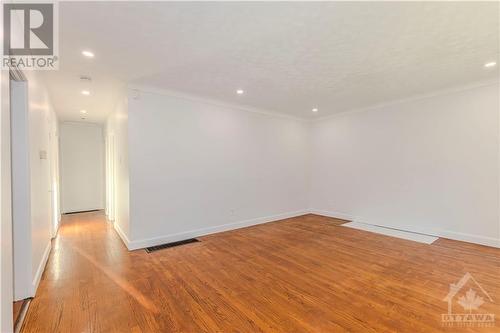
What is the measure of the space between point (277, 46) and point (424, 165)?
3.78 meters

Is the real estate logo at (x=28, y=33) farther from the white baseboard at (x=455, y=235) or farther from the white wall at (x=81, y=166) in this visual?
the white baseboard at (x=455, y=235)

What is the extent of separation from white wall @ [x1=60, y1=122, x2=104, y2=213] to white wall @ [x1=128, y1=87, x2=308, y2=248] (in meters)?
4.56

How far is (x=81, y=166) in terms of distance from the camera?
7074 millimetres

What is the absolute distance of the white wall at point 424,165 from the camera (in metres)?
3.83

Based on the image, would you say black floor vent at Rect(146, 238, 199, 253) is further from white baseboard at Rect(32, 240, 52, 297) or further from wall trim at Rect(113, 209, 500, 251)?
white baseboard at Rect(32, 240, 52, 297)

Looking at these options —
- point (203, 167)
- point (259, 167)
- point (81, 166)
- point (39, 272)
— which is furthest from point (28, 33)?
point (81, 166)

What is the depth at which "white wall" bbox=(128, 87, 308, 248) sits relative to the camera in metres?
3.83

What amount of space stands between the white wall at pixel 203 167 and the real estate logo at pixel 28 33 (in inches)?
50.3

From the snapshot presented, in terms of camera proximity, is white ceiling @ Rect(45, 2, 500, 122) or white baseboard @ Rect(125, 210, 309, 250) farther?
white baseboard @ Rect(125, 210, 309, 250)

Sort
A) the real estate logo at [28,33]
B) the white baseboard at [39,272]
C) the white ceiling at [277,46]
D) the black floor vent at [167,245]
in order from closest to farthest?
the real estate logo at [28,33] → the white ceiling at [277,46] → the white baseboard at [39,272] → the black floor vent at [167,245]

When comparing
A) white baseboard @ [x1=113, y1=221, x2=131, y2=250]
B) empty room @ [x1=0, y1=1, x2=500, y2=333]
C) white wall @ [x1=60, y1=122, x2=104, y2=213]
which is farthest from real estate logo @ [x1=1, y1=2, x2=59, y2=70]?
white wall @ [x1=60, y1=122, x2=104, y2=213]

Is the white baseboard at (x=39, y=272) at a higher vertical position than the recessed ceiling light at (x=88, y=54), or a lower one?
lower

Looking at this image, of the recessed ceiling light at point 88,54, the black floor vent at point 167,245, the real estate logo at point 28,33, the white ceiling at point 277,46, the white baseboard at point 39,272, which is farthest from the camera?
the black floor vent at point 167,245

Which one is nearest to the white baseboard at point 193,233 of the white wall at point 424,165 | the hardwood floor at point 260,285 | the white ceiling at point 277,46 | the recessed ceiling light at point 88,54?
the hardwood floor at point 260,285
